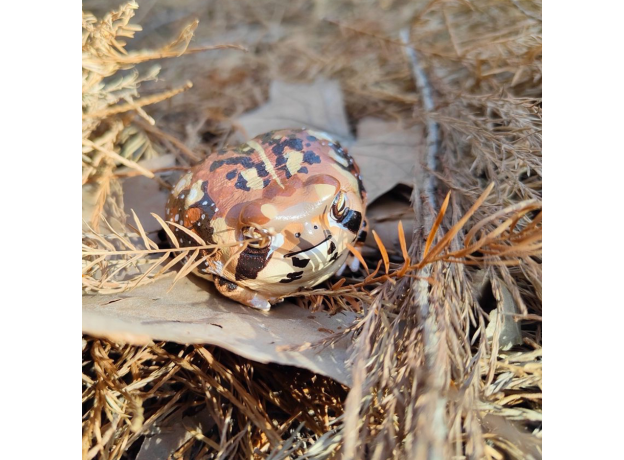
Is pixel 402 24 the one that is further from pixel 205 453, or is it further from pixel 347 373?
pixel 205 453

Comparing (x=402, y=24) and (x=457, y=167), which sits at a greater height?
(x=402, y=24)

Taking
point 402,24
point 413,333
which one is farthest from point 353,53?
point 413,333

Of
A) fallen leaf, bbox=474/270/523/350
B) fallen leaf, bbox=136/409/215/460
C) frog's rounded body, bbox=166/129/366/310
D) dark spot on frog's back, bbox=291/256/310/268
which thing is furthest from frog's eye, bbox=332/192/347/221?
fallen leaf, bbox=136/409/215/460

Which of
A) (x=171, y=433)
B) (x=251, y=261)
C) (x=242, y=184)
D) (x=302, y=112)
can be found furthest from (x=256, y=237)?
(x=302, y=112)

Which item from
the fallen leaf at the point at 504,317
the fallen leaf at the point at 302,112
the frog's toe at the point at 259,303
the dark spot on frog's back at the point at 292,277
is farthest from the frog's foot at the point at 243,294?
the fallen leaf at the point at 302,112

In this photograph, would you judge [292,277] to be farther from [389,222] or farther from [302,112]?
[302,112]

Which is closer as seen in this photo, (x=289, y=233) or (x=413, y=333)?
(x=413, y=333)

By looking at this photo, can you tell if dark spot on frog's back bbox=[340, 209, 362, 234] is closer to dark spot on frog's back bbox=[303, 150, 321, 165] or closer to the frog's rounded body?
the frog's rounded body
